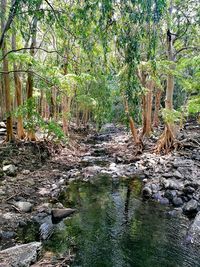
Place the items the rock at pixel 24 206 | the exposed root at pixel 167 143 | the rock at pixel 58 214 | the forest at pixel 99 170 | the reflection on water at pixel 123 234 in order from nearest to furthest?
the forest at pixel 99 170 < the reflection on water at pixel 123 234 < the rock at pixel 58 214 < the rock at pixel 24 206 < the exposed root at pixel 167 143

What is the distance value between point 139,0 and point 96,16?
1225mm

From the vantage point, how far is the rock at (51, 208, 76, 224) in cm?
691

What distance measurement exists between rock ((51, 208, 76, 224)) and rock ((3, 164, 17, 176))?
9.48 ft

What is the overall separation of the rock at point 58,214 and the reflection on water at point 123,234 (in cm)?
22

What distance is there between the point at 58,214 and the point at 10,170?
3224 mm

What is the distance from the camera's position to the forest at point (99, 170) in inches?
193

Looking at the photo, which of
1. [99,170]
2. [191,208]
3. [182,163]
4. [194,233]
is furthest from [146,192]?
[99,170]

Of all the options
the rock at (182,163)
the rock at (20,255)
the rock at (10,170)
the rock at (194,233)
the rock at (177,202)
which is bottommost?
the rock at (177,202)

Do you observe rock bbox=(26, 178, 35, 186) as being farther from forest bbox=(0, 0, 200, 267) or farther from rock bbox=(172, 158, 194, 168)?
rock bbox=(172, 158, 194, 168)

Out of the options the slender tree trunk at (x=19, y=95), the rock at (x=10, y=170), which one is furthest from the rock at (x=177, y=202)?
the slender tree trunk at (x=19, y=95)

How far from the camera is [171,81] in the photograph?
14203mm

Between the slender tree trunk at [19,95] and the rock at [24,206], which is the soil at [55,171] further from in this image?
the slender tree trunk at [19,95]

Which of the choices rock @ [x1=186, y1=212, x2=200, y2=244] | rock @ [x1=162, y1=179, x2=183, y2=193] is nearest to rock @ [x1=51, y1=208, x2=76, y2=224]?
rock @ [x1=186, y1=212, x2=200, y2=244]

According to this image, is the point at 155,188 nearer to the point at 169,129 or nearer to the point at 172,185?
the point at 172,185
